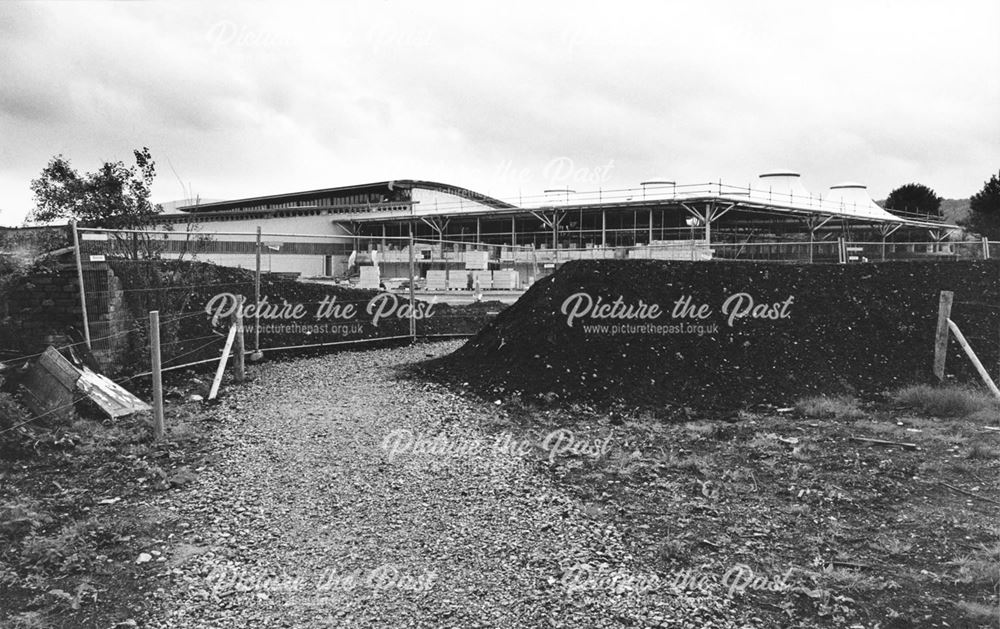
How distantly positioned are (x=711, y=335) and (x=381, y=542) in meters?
7.84

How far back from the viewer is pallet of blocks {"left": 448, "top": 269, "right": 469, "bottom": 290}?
23328 millimetres

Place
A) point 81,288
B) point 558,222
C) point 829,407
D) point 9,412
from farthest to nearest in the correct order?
1. point 558,222
2. point 829,407
3. point 81,288
4. point 9,412

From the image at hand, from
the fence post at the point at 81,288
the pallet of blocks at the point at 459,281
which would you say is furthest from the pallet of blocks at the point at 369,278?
the fence post at the point at 81,288

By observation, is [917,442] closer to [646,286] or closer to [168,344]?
[646,286]

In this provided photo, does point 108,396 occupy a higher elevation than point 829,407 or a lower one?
higher

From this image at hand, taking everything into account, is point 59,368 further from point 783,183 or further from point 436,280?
point 783,183

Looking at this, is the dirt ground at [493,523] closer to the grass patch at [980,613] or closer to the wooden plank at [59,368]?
the grass patch at [980,613]

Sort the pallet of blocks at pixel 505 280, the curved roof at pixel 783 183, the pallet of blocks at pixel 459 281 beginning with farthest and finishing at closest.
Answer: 1. the curved roof at pixel 783 183
2. the pallet of blocks at pixel 505 280
3. the pallet of blocks at pixel 459 281

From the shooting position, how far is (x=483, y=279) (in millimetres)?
23453

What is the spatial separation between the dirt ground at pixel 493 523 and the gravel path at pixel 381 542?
21mm

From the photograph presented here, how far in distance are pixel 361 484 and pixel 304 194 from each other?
60629 millimetres

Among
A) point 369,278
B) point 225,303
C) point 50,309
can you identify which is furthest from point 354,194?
point 50,309

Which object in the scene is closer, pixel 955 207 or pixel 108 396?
pixel 108 396

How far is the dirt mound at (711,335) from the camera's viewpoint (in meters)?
9.70
